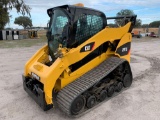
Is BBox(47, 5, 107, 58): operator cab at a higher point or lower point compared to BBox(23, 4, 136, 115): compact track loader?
higher

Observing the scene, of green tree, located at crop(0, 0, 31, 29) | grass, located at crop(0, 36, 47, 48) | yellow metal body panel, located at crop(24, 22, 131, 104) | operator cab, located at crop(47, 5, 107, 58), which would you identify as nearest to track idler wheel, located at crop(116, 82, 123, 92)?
yellow metal body panel, located at crop(24, 22, 131, 104)

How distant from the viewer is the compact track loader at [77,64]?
139 inches

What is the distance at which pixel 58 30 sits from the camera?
4145 mm

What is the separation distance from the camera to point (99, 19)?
Answer: 14.1ft

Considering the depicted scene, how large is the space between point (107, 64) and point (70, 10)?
1.50 metres

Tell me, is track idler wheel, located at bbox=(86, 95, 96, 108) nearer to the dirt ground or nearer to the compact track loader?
the compact track loader

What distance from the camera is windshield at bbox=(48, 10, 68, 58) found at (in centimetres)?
390

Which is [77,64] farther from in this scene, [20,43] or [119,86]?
[20,43]

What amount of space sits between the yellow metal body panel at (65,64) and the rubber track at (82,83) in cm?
14

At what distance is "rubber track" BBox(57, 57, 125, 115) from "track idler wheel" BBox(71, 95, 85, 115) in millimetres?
106

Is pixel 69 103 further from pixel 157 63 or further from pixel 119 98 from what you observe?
pixel 157 63

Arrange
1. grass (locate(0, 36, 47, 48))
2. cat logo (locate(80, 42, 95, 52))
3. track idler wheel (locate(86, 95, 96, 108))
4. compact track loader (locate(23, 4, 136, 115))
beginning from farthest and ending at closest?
grass (locate(0, 36, 47, 48)), cat logo (locate(80, 42, 95, 52)), track idler wheel (locate(86, 95, 96, 108)), compact track loader (locate(23, 4, 136, 115))

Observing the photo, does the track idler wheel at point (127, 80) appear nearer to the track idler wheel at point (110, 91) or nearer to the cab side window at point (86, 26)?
the track idler wheel at point (110, 91)

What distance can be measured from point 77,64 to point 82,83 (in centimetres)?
52
